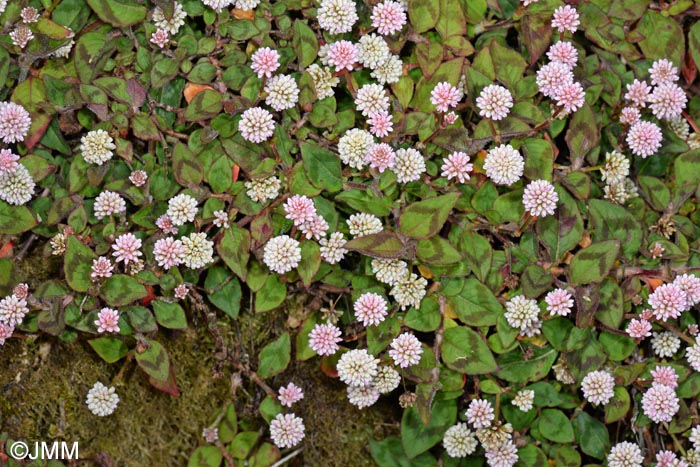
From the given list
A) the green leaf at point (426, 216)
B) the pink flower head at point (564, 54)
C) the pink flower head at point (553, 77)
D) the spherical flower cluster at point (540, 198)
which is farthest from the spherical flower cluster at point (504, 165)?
the pink flower head at point (564, 54)

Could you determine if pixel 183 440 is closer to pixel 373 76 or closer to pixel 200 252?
pixel 200 252

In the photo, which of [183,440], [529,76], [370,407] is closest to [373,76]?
[529,76]

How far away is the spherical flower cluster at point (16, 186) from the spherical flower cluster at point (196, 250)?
60 cm

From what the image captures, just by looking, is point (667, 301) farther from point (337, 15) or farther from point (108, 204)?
point (108, 204)

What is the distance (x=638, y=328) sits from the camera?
263cm

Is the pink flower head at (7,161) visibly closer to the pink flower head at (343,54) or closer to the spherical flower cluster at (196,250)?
the spherical flower cluster at (196,250)

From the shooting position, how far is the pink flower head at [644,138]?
2.76 meters

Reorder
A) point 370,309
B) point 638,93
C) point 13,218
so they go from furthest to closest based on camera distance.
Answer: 1. point 638,93
2. point 13,218
3. point 370,309

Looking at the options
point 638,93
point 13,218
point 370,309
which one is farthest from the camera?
point 638,93

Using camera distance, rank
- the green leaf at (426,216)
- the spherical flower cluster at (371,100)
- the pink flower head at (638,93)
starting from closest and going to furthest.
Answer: the green leaf at (426,216), the spherical flower cluster at (371,100), the pink flower head at (638,93)

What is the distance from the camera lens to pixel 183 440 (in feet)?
9.22

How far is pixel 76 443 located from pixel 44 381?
0.85 feet

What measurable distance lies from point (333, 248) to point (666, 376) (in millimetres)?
1265

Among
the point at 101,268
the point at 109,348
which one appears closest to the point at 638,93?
the point at 101,268
